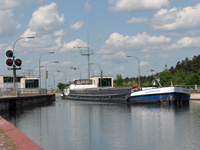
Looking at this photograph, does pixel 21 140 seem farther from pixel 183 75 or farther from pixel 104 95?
pixel 183 75

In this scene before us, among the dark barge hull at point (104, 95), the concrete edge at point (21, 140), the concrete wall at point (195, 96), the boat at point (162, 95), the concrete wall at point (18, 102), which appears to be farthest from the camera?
the concrete wall at point (195, 96)

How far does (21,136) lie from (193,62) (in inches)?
5778

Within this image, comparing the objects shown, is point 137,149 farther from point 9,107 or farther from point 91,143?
point 9,107

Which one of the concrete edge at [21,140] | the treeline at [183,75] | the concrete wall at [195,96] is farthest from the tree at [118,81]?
the concrete edge at [21,140]

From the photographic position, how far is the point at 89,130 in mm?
19438

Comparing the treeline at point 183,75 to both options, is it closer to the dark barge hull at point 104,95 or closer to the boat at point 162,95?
the dark barge hull at point 104,95

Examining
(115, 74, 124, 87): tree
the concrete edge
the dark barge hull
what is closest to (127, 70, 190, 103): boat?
the dark barge hull

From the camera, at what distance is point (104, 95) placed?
58.8 m

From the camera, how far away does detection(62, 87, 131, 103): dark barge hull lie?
51.3m

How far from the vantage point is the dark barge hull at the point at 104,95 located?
168 feet

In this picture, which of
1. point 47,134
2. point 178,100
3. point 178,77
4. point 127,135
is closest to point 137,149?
point 127,135

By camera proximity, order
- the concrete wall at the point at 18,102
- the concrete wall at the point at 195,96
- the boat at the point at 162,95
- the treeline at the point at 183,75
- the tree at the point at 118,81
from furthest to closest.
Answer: the tree at the point at 118,81, the treeline at the point at 183,75, the concrete wall at the point at 195,96, the boat at the point at 162,95, the concrete wall at the point at 18,102

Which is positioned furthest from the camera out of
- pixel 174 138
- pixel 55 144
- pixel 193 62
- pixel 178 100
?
pixel 193 62

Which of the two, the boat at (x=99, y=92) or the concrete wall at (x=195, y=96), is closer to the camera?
the boat at (x=99, y=92)
